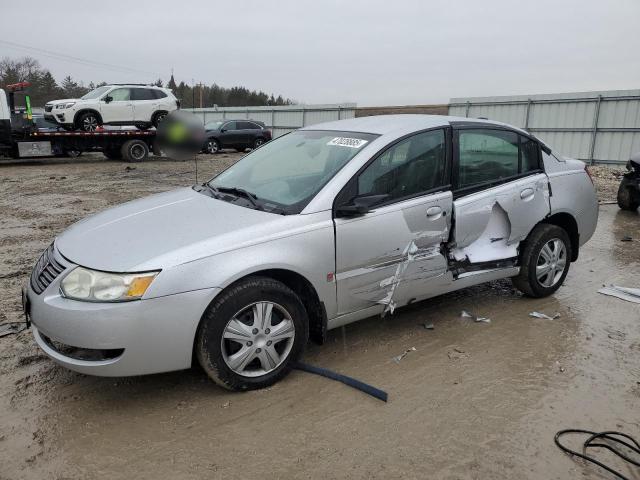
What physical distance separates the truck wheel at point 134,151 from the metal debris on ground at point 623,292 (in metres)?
16.1

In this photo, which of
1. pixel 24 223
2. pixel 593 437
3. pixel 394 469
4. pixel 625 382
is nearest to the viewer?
pixel 394 469

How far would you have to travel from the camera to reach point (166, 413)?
2977mm

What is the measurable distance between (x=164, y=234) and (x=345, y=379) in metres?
1.47

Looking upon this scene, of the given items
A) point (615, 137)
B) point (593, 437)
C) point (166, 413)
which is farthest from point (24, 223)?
point (615, 137)

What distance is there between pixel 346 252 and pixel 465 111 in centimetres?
2092

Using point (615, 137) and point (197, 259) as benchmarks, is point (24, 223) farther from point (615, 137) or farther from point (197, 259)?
point (615, 137)

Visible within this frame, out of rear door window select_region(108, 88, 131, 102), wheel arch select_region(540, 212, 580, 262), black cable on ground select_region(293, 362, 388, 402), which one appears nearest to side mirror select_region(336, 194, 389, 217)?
black cable on ground select_region(293, 362, 388, 402)

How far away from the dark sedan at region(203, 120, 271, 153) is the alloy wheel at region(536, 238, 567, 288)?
17864 mm

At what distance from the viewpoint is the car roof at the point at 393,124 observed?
3.91 m

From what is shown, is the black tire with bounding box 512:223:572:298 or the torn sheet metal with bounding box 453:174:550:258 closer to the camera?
the torn sheet metal with bounding box 453:174:550:258

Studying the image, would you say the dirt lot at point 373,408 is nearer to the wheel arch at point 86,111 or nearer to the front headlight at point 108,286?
the front headlight at point 108,286

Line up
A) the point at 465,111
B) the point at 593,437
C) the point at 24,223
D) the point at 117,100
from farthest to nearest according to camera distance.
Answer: the point at 465,111 < the point at 117,100 < the point at 24,223 < the point at 593,437

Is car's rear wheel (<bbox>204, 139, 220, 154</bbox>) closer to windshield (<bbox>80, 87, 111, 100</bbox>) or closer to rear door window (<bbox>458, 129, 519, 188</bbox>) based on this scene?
windshield (<bbox>80, 87, 111, 100</bbox>)

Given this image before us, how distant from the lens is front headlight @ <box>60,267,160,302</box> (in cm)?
274
